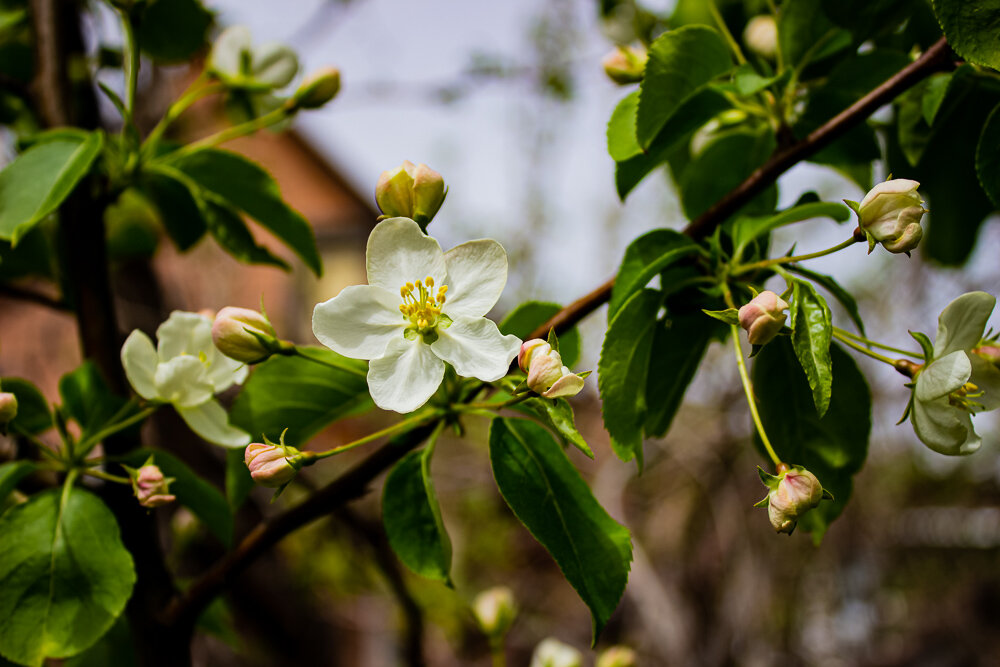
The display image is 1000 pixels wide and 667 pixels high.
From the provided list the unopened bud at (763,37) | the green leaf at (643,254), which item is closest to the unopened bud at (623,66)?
the unopened bud at (763,37)

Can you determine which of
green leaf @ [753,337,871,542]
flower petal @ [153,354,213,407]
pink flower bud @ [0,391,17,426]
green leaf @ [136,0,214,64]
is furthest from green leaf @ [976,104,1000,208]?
green leaf @ [136,0,214,64]

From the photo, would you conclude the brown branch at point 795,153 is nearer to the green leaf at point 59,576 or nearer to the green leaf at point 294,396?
the green leaf at point 294,396

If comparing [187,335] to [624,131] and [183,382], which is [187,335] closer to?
[183,382]

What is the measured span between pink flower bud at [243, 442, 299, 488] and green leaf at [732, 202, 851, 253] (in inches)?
15.2

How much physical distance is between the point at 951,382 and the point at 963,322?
0.22 feet

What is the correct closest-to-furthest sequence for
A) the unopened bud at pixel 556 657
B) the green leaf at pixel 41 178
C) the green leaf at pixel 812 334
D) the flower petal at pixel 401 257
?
the green leaf at pixel 812 334
the flower petal at pixel 401 257
the green leaf at pixel 41 178
the unopened bud at pixel 556 657

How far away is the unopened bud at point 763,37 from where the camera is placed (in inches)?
30.1

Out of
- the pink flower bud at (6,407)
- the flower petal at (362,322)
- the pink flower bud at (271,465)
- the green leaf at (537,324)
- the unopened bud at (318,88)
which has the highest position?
the unopened bud at (318,88)

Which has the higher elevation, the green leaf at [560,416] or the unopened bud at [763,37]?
the unopened bud at [763,37]

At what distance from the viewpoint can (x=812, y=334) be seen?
500 millimetres

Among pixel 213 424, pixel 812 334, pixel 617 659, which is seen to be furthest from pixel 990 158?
pixel 617 659

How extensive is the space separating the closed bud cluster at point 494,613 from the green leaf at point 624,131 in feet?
2.40

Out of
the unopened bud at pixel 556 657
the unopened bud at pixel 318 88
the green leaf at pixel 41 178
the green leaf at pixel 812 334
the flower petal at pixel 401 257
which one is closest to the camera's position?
the green leaf at pixel 812 334

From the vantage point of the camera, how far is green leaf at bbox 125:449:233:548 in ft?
2.38
